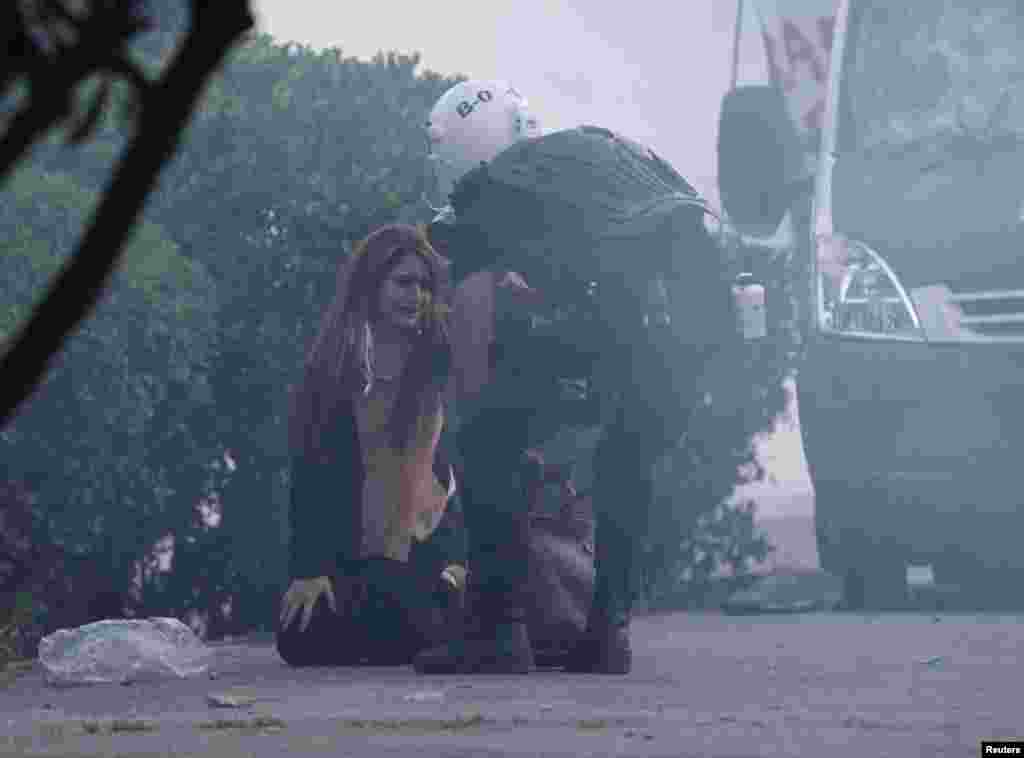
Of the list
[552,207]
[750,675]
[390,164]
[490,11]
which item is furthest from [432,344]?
[490,11]

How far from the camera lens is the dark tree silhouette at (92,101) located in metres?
1.74

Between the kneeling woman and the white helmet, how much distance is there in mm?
272

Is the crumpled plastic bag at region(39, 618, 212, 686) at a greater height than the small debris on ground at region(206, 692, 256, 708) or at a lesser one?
greater

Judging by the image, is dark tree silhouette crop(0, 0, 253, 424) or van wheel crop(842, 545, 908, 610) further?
van wheel crop(842, 545, 908, 610)

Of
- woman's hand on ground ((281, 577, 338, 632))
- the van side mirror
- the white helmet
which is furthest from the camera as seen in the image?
the van side mirror

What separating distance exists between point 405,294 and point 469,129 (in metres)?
0.53

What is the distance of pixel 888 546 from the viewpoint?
393 inches

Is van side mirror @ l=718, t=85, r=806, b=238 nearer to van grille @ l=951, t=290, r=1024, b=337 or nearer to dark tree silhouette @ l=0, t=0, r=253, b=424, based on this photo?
van grille @ l=951, t=290, r=1024, b=337

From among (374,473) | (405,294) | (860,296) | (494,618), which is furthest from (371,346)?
(860,296)

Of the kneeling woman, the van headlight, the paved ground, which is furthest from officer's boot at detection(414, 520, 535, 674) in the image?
the van headlight

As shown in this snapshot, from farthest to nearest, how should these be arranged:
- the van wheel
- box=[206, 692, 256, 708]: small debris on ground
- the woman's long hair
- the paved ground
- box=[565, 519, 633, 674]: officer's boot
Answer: the van wheel → the woman's long hair → box=[565, 519, 633, 674]: officer's boot → box=[206, 692, 256, 708]: small debris on ground → the paved ground

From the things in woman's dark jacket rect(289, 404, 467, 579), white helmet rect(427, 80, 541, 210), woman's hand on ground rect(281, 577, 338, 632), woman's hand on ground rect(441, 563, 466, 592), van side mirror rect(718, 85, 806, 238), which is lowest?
woman's hand on ground rect(281, 577, 338, 632)

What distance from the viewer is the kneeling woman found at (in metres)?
6.73

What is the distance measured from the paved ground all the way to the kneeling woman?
0.16 meters
